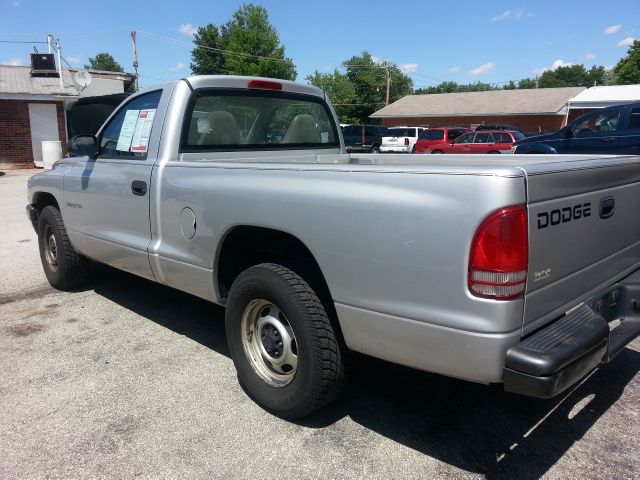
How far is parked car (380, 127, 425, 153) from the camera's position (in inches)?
1125

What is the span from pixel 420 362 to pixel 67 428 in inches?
80.0

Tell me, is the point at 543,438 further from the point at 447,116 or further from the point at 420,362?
the point at 447,116

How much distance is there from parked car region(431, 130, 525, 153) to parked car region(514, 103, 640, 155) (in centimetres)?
908

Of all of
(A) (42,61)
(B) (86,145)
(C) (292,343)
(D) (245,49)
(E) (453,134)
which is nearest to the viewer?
(C) (292,343)

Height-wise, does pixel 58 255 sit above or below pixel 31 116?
below

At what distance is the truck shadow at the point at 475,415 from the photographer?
2703 millimetres

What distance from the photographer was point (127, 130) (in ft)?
13.7

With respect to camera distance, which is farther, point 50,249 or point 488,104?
point 488,104

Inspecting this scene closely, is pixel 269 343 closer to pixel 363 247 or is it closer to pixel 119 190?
pixel 363 247

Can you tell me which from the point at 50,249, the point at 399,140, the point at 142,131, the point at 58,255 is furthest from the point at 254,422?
the point at 399,140

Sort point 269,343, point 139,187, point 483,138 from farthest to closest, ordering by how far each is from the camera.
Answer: point 483,138 < point 139,187 < point 269,343

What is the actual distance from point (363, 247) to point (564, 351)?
92 cm

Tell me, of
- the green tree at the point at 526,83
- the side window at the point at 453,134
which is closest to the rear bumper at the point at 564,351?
the side window at the point at 453,134

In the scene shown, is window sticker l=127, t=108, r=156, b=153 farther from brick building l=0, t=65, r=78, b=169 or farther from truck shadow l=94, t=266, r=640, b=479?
brick building l=0, t=65, r=78, b=169
